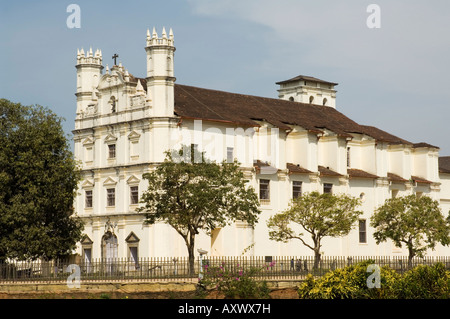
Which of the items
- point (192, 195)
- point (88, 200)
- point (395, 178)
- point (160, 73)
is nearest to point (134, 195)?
point (88, 200)

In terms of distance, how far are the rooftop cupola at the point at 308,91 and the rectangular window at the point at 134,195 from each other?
76.8 feet

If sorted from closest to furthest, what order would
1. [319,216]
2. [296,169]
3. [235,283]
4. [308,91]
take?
[235,283], [319,216], [296,169], [308,91]

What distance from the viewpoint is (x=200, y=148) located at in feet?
191

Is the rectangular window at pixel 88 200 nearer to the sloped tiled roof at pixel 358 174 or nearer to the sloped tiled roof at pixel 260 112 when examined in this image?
the sloped tiled roof at pixel 260 112

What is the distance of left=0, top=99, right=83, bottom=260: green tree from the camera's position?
49.4m

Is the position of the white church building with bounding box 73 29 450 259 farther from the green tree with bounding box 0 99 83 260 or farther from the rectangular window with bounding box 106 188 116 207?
the green tree with bounding box 0 99 83 260

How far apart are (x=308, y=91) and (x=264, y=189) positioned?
61.3ft

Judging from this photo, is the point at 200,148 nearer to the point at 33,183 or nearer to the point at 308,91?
the point at 33,183

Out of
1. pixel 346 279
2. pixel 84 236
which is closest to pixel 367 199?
pixel 84 236

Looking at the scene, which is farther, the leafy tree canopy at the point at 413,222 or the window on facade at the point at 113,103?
the window on facade at the point at 113,103

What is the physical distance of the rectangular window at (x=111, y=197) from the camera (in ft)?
199

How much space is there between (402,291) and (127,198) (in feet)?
107

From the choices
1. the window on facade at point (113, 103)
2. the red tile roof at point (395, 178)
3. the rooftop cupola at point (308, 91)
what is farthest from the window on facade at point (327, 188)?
the window on facade at point (113, 103)
